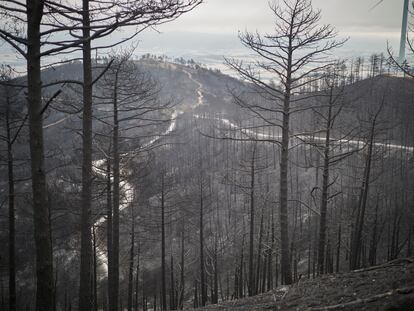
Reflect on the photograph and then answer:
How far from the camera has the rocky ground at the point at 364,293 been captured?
3.81 m

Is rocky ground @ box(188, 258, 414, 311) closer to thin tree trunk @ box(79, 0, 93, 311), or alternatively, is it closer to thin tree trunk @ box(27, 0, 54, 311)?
thin tree trunk @ box(79, 0, 93, 311)

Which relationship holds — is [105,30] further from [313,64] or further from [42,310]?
[313,64]

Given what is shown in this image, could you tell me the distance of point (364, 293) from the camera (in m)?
4.68

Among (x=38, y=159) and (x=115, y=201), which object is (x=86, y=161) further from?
(x=115, y=201)

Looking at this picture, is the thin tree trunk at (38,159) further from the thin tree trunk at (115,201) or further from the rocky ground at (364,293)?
the thin tree trunk at (115,201)

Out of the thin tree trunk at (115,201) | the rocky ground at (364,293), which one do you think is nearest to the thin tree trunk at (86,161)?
the thin tree trunk at (115,201)

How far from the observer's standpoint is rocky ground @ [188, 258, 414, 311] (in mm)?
3811

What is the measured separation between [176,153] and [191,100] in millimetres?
74852

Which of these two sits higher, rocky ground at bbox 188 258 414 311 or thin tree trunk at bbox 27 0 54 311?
thin tree trunk at bbox 27 0 54 311

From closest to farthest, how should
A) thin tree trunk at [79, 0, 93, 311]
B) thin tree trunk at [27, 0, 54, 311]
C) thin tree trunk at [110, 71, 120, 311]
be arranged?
thin tree trunk at [27, 0, 54, 311] < thin tree trunk at [79, 0, 93, 311] < thin tree trunk at [110, 71, 120, 311]

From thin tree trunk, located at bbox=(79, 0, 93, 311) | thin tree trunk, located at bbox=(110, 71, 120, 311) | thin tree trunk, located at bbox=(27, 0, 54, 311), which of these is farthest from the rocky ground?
thin tree trunk, located at bbox=(110, 71, 120, 311)

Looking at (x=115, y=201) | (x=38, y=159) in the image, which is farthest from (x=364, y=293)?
(x=115, y=201)

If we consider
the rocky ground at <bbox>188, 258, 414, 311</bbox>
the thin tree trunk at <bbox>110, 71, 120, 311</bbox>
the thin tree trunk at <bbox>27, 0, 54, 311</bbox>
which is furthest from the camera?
the thin tree trunk at <bbox>110, 71, 120, 311</bbox>

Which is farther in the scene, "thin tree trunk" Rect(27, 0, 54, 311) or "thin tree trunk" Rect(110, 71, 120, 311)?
"thin tree trunk" Rect(110, 71, 120, 311)
